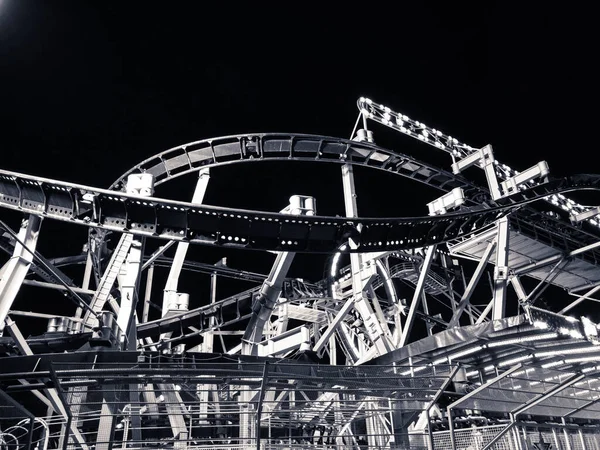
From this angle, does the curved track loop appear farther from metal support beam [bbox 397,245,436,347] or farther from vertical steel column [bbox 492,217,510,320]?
vertical steel column [bbox 492,217,510,320]

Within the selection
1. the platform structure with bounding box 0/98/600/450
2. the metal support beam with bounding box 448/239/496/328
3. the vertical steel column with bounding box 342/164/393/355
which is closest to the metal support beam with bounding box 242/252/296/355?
the platform structure with bounding box 0/98/600/450

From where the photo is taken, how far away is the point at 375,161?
15.8m

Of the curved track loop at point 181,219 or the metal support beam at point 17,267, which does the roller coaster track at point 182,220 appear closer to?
the curved track loop at point 181,219

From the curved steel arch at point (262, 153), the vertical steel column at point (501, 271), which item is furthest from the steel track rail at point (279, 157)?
the vertical steel column at point (501, 271)

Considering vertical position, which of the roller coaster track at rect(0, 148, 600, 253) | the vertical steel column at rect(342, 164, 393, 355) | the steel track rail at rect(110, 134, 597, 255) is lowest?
the vertical steel column at rect(342, 164, 393, 355)

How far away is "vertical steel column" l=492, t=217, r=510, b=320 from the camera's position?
10531 mm

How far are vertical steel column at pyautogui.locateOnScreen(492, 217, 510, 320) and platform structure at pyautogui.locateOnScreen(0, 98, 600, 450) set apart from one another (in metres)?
0.03

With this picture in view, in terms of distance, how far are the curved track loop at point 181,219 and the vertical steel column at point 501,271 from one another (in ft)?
9.85

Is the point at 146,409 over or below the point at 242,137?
below

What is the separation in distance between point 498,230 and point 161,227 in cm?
786

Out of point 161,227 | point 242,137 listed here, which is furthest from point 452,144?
point 161,227

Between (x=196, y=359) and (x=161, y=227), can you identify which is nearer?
(x=196, y=359)

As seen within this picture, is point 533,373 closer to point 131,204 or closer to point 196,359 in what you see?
point 196,359

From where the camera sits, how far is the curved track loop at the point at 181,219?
896 cm
